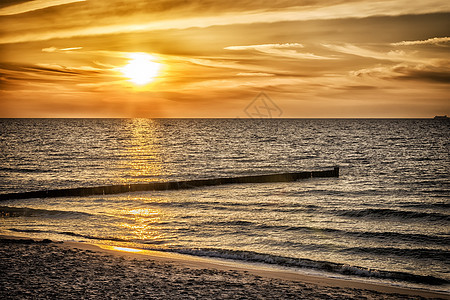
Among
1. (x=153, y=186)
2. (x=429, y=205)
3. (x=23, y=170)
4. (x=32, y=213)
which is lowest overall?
(x=429, y=205)

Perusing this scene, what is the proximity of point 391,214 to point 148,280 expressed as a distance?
55.1ft

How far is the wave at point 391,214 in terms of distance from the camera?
23.3 m

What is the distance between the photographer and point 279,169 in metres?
49.6

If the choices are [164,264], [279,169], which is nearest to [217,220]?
[164,264]

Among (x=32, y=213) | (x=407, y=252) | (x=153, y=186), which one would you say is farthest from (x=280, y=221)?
(x=153, y=186)

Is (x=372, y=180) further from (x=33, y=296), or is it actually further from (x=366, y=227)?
(x=33, y=296)

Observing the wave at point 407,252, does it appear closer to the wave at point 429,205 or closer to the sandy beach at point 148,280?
the sandy beach at point 148,280

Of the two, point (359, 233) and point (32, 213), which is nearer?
point (359, 233)

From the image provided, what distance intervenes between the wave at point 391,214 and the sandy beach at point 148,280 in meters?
11.8

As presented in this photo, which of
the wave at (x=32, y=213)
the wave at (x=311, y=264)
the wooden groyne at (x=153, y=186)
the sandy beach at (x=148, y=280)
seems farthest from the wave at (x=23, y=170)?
the wave at (x=311, y=264)

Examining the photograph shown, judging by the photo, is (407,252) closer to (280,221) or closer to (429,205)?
(280,221)

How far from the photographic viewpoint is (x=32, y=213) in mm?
22625

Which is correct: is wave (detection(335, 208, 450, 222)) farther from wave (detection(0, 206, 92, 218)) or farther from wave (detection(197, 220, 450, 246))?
wave (detection(0, 206, 92, 218))

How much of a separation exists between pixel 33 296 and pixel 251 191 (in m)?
23.0
